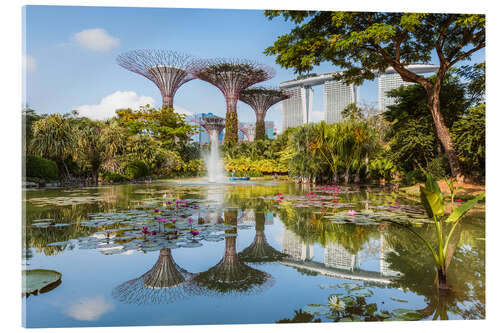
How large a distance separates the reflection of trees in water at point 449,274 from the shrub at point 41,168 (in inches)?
348

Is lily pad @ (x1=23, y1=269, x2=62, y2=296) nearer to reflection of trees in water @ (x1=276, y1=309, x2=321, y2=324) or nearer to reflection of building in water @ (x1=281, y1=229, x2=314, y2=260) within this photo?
reflection of trees in water @ (x1=276, y1=309, x2=321, y2=324)

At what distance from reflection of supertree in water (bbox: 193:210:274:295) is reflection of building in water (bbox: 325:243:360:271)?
0.57 meters

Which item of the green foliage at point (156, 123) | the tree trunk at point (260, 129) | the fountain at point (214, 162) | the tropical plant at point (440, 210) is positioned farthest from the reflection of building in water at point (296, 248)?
the tree trunk at point (260, 129)

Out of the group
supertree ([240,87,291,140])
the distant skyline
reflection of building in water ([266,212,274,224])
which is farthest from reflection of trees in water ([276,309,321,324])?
supertree ([240,87,291,140])

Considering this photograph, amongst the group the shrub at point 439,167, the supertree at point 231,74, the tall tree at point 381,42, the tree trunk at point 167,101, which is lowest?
the shrub at point 439,167

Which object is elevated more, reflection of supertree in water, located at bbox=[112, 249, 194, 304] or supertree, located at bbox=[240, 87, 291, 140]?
supertree, located at bbox=[240, 87, 291, 140]

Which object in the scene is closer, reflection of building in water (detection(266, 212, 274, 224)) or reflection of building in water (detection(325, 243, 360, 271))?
reflection of building in water (detection(325, 243, 360, 271))

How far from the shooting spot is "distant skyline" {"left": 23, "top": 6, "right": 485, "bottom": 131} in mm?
3268

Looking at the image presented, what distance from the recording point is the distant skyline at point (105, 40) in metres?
3.27

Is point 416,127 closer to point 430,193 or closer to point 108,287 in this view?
point 430,193

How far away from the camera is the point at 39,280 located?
6.17ft

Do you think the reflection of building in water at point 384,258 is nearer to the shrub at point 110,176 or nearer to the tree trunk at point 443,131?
the tree trunk at point 443,131

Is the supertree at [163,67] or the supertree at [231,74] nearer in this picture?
the supertree at [163,67]
